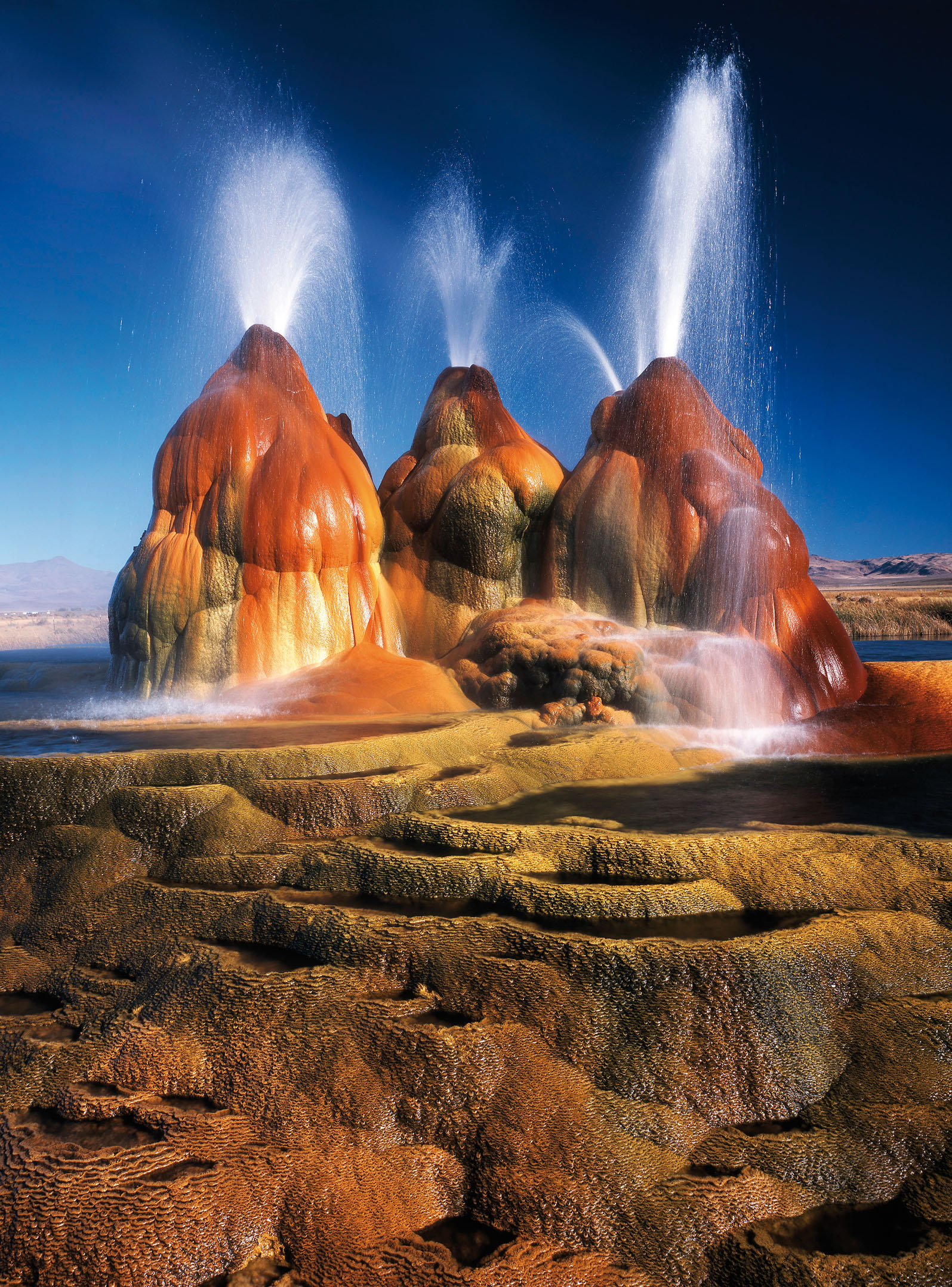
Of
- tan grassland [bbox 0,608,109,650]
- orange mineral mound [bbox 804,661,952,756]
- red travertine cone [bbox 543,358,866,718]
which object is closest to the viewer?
orange mineral mound [bbox 804,661,952,756]

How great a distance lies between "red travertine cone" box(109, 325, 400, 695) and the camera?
9.60 meters

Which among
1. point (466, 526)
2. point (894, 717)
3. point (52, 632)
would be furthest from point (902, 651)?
point (52, 632)

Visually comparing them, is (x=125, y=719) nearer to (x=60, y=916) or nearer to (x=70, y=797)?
(x=70, y=797)

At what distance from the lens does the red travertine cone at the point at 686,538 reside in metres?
9.57

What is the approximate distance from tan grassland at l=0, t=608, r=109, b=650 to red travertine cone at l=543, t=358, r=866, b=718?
134 feet

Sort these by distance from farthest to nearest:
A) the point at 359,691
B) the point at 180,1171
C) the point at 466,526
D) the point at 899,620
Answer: the point at 899,620 → the point at 466,526 → the point at 359,691 → the point at 180,1171

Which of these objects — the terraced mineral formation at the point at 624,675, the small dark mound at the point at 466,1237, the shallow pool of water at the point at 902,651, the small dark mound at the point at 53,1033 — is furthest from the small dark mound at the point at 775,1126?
the shallow pool of water at the point at 902,651

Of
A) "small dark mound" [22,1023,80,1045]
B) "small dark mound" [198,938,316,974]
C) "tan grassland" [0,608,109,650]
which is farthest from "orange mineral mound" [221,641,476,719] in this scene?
"tan grassland" [0,608,109,650]

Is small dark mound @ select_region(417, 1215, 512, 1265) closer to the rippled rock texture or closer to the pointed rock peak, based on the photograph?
the rippled rock texture

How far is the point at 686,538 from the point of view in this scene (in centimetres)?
1015

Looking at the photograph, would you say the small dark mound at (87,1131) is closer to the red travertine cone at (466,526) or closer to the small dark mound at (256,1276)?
the small dark mound at (256,1276)

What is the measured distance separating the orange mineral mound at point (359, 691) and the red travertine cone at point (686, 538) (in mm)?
2976

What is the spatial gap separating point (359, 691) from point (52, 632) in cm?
4938

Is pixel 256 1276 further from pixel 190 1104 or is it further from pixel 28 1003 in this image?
pixel 28 1003
